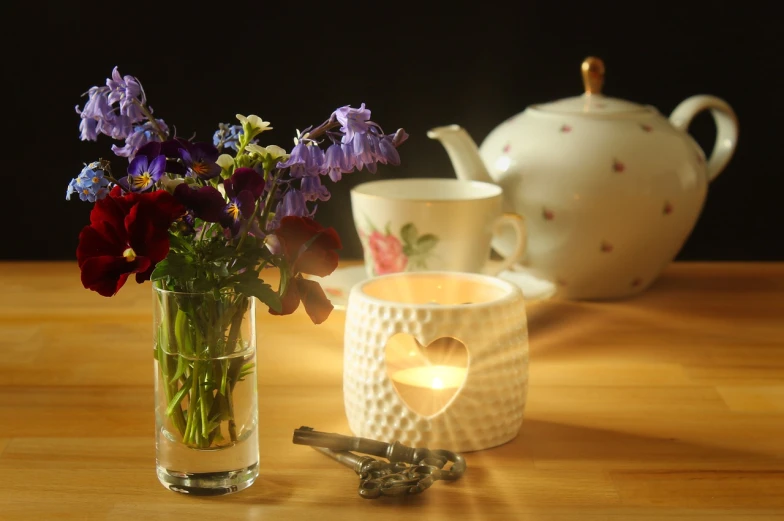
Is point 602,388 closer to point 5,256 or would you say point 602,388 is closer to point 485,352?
point 485,352

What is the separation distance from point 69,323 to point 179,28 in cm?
47

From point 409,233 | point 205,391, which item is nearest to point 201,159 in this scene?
point 205,391

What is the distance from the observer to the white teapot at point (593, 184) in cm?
97

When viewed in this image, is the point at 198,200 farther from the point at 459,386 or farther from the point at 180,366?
the point at 459,386

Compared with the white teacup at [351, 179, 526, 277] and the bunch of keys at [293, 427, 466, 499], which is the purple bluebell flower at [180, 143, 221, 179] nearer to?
the bunch of keys at [293, 427, 466, 499]

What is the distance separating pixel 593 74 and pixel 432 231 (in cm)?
25

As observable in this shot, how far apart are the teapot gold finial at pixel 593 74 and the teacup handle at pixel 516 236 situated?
17 cm

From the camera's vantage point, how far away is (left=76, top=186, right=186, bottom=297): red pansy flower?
500mm

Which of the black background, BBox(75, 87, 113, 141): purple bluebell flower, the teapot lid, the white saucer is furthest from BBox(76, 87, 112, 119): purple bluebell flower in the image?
the black background

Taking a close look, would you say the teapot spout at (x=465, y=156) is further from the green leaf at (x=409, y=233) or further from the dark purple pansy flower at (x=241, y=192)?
the dark purple pansy flower at (x=241, y=192)

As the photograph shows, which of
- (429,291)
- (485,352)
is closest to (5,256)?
(429,291)

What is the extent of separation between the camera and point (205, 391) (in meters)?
0.57

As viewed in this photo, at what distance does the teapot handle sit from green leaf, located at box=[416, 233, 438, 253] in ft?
0.96

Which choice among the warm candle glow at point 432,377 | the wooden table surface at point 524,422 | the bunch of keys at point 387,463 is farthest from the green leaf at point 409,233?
→ the bunch of keys at point 387,463
